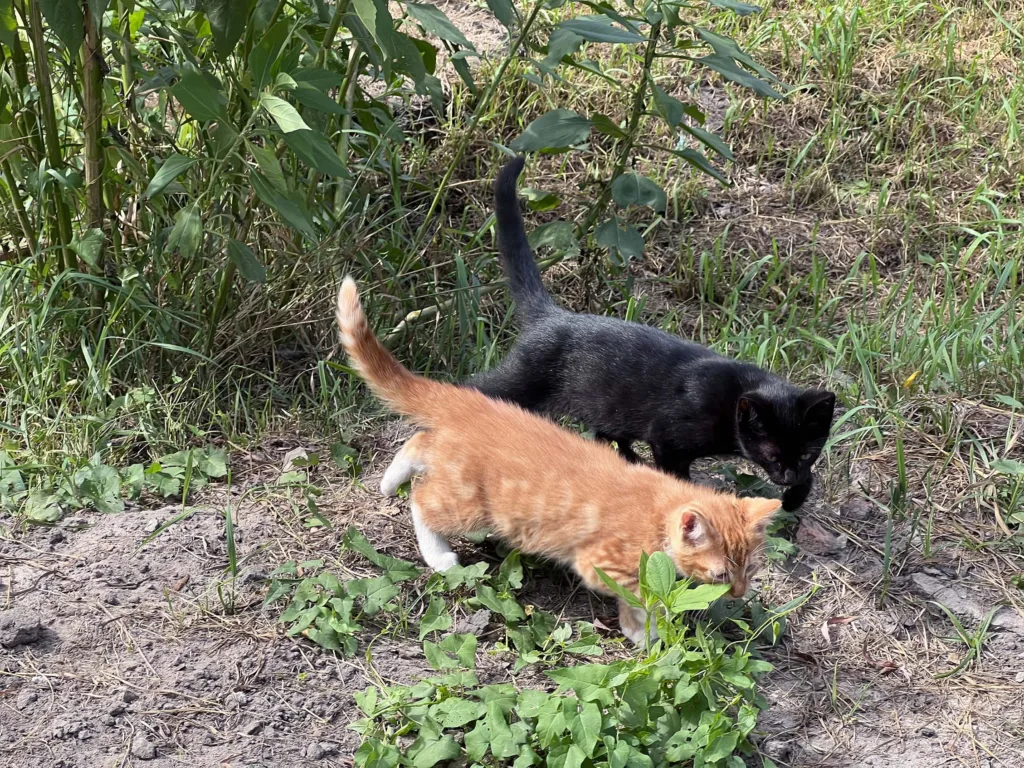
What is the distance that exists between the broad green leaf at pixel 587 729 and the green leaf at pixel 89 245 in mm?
2254

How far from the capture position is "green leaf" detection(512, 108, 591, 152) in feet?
12.2

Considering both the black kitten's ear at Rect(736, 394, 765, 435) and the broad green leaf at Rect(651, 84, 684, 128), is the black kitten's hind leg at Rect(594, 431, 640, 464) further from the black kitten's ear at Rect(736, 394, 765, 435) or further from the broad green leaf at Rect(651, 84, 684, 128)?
the broad green leaf at Rect(651, 84, 684, 128)

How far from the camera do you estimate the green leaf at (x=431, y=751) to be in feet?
7.78

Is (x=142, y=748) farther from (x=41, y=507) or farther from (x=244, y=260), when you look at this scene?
(x=244, y=260)

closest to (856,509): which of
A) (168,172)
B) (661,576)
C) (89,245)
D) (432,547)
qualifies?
(661,576)

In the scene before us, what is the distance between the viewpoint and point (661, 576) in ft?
8.21

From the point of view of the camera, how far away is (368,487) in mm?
3490

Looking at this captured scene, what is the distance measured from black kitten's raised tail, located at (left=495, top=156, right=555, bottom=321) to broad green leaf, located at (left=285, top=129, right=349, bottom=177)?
0.96m

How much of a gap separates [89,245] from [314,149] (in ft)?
3.44

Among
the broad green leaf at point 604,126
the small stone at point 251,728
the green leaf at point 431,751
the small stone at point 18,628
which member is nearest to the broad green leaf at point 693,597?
the green leaf at point 431,751

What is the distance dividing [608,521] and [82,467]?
5.50 feet

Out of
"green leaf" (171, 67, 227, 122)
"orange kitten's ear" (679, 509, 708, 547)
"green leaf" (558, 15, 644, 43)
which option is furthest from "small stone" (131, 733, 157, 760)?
"green leaf" (558, 15, 644, 43)

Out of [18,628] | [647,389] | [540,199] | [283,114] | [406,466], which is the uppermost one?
[283,114]

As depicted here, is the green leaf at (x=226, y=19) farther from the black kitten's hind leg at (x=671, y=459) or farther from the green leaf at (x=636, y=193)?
the black kitten's hind leg at (x=671, y=459)
